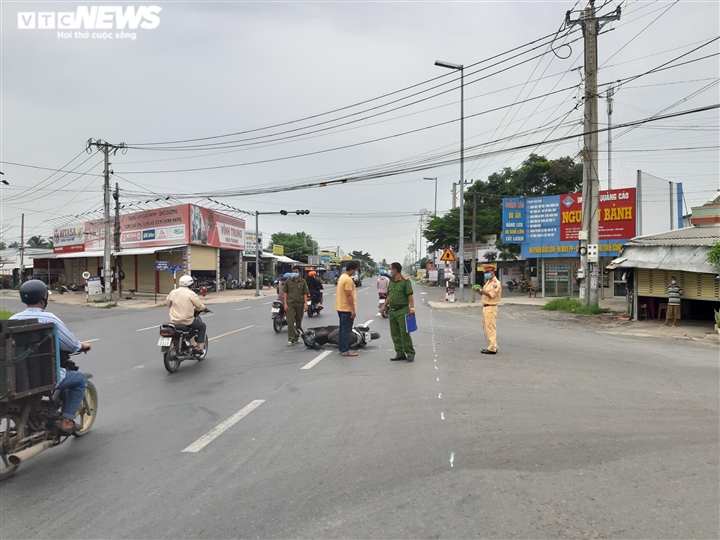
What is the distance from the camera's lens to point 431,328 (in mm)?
14016

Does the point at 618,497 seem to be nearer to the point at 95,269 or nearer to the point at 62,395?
the point at 62,395

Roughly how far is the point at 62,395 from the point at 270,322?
37.3 feet

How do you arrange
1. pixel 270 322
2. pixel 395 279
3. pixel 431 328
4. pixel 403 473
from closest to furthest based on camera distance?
pixel 403 473, pixel 395 279, pixel 431 328, pixel 270 322

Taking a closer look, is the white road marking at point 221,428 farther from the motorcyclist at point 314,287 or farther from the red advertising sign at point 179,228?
the red advertising sign at point 179,228

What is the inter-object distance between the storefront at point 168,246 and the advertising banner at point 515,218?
2090cm

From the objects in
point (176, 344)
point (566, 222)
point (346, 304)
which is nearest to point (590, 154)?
point (566, 222)

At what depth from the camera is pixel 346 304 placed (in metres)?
8.70

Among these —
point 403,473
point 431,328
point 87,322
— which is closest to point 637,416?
point 403,473

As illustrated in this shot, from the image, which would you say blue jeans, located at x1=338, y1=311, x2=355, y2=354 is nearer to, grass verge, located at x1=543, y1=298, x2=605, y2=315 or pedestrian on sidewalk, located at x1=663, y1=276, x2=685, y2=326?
pedestrian on sidewalk, located at x1=663, y1=276, x2=685, y2=326

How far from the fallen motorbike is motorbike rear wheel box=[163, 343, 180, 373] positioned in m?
2.77

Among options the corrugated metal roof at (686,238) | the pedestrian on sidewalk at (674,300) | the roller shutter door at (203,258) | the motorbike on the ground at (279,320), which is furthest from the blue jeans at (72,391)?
the roller shutter door at (203,258)

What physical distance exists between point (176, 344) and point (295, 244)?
228ft

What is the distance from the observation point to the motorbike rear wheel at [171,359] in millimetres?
7859

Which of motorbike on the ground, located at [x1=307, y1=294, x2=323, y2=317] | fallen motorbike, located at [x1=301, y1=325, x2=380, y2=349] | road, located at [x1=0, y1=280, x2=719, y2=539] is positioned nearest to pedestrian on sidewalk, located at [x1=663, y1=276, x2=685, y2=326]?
road, located at [x1=0, y1=280, x2=719, y2=539]
